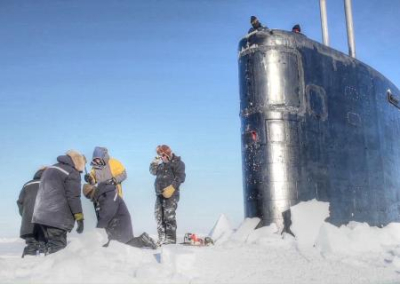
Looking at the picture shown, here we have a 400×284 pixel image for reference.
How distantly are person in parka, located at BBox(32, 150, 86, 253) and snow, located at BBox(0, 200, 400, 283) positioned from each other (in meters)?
1.18

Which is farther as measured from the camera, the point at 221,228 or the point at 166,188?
the point at 166,188

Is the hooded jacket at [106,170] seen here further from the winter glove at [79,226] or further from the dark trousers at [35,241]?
the dark trousers at [35,241]

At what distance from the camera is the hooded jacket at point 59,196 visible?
263 inches

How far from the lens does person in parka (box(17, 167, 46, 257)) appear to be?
7.87 meters

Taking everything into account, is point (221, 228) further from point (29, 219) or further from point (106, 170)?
point (29, 219)

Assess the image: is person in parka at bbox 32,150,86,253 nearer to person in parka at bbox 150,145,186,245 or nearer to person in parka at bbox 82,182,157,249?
person in parka at bbox 82,182,157,249

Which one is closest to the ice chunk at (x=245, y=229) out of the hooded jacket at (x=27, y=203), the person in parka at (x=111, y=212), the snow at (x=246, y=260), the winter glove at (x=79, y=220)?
the snow at (x=246, y=260)

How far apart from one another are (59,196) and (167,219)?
7.00 feet

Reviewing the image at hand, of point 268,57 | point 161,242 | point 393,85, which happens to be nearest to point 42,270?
point 161,242

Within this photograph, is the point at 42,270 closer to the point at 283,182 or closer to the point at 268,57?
the point at 283,182

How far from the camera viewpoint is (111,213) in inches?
286

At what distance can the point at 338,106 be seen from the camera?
799 centimetres

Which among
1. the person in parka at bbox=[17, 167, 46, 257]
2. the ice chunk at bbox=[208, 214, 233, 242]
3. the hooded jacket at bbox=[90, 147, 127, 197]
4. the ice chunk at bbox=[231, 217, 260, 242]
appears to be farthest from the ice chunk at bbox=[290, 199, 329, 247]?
the person in parka at bbox=[17, 167, 46, 257]

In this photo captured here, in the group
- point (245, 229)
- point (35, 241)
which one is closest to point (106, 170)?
point (35, 241)
